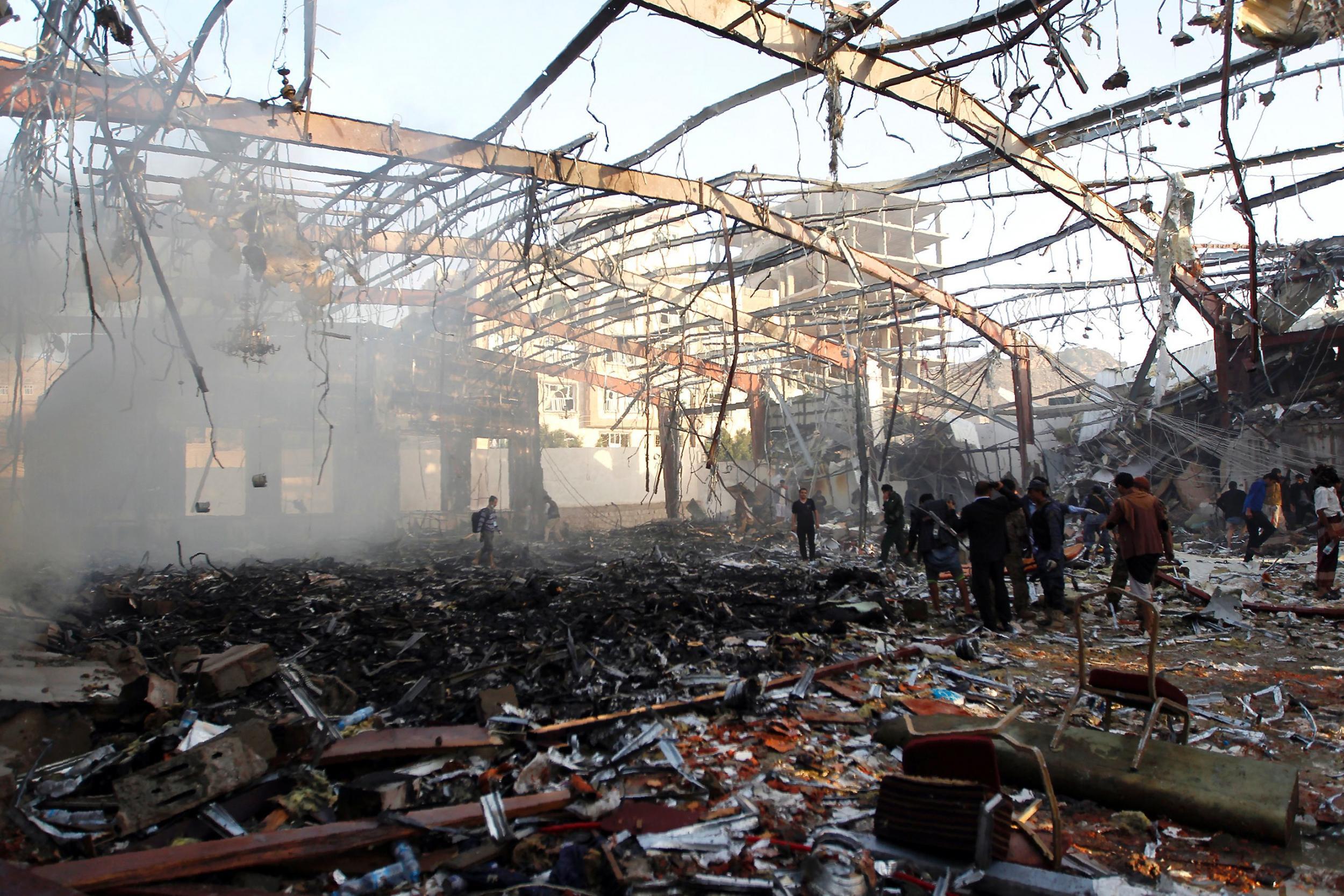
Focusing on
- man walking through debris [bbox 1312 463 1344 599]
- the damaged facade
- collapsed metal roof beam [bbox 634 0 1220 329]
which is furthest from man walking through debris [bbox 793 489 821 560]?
man walking through debris [bbox 1312 463 1344 599]

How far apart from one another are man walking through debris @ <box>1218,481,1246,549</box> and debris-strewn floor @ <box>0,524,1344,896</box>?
6.05 m

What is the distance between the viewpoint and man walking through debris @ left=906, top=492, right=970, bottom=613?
359 inches

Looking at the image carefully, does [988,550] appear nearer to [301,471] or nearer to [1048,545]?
[1048,545]

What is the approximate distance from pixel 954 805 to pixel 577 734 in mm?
2562

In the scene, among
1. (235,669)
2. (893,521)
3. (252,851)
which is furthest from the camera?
(893,521)

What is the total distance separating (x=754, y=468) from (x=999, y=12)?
1609cm

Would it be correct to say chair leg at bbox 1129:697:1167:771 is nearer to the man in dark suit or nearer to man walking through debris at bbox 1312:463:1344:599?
the man in dark suit

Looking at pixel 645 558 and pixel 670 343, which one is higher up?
pixel 670 343

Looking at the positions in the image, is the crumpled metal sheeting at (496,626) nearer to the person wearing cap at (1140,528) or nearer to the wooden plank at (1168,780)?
the wooden plank at (1168,780)

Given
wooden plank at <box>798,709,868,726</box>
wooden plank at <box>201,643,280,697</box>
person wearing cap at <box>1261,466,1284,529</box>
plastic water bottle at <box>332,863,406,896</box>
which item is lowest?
wooden plank at <box>798,709,868,726</box>

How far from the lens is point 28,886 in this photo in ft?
9.07

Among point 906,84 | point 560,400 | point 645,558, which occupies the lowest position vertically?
point 645,558

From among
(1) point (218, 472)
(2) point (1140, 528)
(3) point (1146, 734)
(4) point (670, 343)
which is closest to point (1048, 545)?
(2) point (1140, 528)

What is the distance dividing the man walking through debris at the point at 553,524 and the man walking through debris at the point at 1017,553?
13.6 metres
